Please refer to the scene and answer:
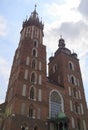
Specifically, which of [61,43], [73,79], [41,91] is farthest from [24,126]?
[61,43]

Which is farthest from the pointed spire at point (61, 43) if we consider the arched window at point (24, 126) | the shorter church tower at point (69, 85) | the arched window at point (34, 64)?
the arched window at point (24, 126)

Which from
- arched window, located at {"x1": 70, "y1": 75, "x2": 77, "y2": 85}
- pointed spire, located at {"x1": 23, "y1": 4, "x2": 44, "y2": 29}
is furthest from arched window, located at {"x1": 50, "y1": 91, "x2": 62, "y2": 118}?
pointed spire, located at {"x1": 23, "y1": 4, "x2": 44, "y2": 29}

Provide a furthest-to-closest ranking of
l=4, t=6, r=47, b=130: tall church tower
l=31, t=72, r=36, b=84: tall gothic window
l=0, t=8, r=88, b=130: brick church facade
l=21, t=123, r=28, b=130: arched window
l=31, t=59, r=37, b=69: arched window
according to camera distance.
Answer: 1. l=31, t=59, r=37, b=69: arched window
2. l=31, t=72, r=36, b=84: tall gothic window
3. l=0, t=8, r=88, b=130: brick church facade
4. l=4, t=6, r=47, b=130: tall church tower
5. l=21, t=123, r=28, b=130: arched window

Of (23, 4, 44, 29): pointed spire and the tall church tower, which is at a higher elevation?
(23, 4, 44, 29): pointed spire

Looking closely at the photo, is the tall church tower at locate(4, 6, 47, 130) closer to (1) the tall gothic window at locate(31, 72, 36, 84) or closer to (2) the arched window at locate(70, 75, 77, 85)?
(1) the tall gothic window at locate(31, 72, 36, 84)

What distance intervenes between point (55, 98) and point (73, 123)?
611 cm

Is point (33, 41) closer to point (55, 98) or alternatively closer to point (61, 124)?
point (55, 98)

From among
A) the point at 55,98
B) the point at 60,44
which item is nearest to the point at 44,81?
the point at 55,98

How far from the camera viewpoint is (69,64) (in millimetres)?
46969

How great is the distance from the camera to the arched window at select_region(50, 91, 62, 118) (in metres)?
34.9

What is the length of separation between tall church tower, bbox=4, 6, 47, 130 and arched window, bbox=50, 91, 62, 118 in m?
2.46

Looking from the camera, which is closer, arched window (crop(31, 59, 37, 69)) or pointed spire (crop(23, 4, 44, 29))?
arched window (crop(31, 59, 37, 69))

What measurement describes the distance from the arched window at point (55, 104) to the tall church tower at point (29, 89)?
8.08ft

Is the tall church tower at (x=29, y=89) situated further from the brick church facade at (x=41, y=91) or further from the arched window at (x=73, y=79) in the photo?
Result: the arched window at (x=73, y=79)
